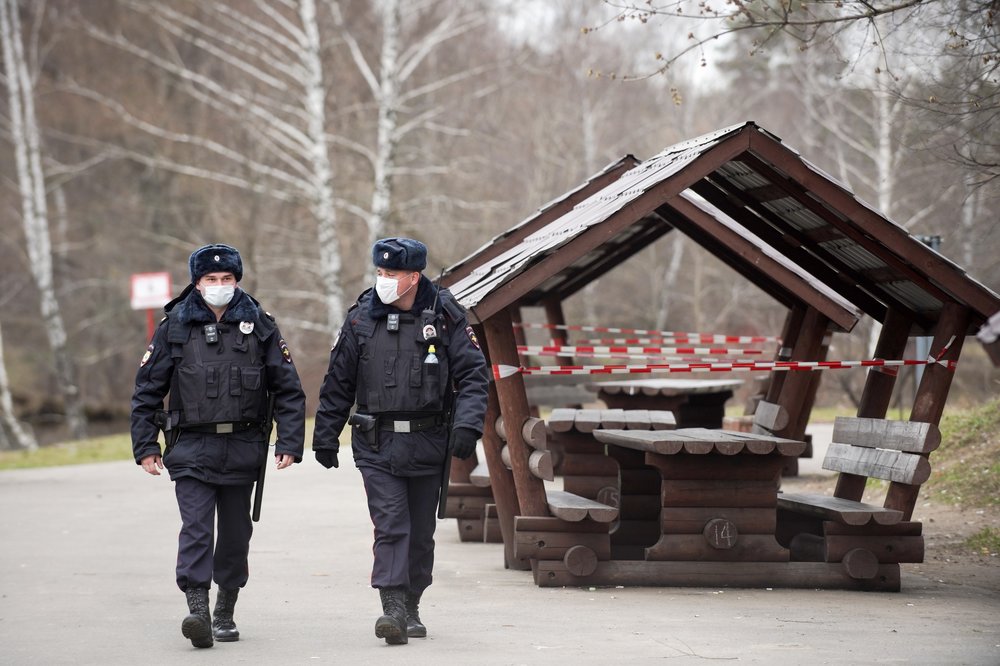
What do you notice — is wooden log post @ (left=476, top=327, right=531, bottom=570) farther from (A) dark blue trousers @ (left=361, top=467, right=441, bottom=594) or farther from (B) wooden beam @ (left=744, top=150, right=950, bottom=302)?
(B) wooden beam @ (left=744, top=150, right=950, bottom=302)

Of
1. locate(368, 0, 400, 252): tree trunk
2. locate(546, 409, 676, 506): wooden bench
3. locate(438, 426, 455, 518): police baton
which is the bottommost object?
locate(546, 409, 676, 506): wooden bench

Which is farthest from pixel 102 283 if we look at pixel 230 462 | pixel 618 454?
pixel 230 462

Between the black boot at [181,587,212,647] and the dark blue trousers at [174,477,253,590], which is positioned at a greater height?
the dark blue trousers at [174,477,253,590]

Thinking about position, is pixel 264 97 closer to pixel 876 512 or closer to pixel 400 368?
pixel 876 512

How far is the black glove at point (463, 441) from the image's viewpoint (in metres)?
6.41

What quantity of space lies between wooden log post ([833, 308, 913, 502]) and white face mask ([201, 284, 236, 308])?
4.45 metres

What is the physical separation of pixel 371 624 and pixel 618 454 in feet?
9.03

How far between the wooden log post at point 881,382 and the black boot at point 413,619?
11.7 ft

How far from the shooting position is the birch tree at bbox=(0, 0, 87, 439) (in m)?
26.7

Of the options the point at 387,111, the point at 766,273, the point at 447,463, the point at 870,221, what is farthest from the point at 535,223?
the point at 387,111

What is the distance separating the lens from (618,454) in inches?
362

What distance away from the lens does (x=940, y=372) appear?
8094mm

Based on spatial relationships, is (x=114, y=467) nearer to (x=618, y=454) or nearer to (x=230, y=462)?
(x=618, y=454)

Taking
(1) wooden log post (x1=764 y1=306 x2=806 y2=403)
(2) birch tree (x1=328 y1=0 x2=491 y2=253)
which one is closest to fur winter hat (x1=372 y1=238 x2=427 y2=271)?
(1) wooden log post (x1=764 y1=306 x2=806 y2=403)
